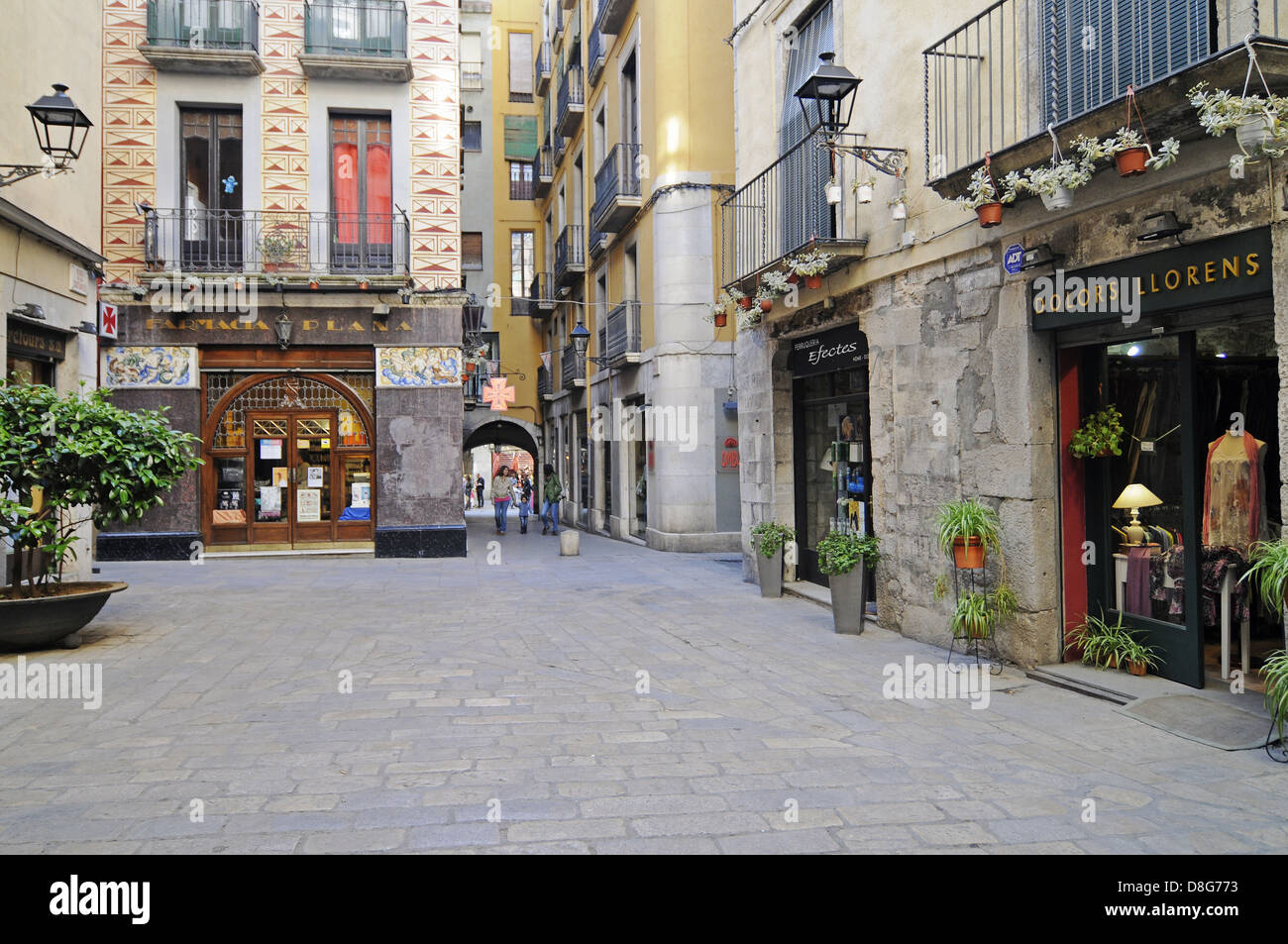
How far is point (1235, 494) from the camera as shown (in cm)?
631

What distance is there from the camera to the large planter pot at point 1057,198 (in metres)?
6.27

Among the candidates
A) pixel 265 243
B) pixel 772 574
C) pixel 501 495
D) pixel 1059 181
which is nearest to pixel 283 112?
pixel 265 243

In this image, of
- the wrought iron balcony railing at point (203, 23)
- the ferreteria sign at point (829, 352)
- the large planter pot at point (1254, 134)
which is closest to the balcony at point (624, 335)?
the ferreteria sign at point (829, 352)

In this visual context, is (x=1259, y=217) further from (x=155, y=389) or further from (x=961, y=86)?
(x=155, y=389)

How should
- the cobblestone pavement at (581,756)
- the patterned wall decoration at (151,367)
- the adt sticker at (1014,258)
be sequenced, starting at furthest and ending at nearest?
the patterned wall decoration at (151,367) → the adt sticker at (1014,258) → the cobblestone pavement at (581,756)

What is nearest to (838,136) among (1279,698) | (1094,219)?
(1094,219)

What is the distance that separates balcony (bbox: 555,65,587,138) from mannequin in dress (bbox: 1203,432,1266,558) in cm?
2059

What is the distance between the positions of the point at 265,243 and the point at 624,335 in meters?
7.56

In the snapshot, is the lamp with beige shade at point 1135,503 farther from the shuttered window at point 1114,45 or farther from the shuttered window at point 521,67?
the shuttered window at point 521,67

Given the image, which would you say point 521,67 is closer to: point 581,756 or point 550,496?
point 550,496

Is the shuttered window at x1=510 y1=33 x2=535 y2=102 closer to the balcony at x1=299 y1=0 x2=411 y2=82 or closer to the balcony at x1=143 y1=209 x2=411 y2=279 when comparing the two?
the balcony at x1=299 y1=0 x2=411 y2=82

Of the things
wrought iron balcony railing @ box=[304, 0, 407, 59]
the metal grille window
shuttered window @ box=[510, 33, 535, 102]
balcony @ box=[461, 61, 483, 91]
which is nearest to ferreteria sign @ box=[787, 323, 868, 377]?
wrought iron balcony railing @ box=[304, 0, 407, 59]

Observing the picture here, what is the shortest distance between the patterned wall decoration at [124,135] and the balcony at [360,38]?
269 cm

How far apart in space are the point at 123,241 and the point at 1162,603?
1598 centimetres
